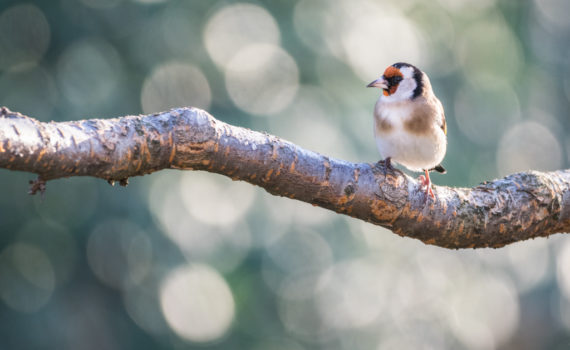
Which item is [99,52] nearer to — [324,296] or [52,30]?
[52,30]

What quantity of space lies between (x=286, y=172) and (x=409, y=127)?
51.4 inches

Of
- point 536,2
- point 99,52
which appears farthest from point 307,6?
point 536,2

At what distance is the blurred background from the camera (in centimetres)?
742

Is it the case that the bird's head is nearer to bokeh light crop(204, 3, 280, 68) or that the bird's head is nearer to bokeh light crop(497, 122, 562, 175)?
bokeh light crop(204, 3, 280, 68)

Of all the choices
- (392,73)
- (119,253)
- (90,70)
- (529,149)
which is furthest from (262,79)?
(529,149)

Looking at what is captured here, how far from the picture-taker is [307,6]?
26.0 feet

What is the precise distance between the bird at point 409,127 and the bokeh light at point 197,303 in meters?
4.24

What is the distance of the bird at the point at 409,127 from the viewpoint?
3.64 meters

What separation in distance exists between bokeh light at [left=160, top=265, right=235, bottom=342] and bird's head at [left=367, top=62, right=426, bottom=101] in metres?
4.20

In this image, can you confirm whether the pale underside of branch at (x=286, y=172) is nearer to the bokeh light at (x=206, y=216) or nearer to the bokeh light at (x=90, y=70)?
the bokeh light at (x=206, y=216)

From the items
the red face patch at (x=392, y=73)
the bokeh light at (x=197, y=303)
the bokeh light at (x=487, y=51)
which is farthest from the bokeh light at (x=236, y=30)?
the red face patch at (x=392, y=73)

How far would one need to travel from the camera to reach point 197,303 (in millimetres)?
7965

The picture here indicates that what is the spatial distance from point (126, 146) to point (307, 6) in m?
6.02

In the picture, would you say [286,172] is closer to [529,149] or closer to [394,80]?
[394,80]
